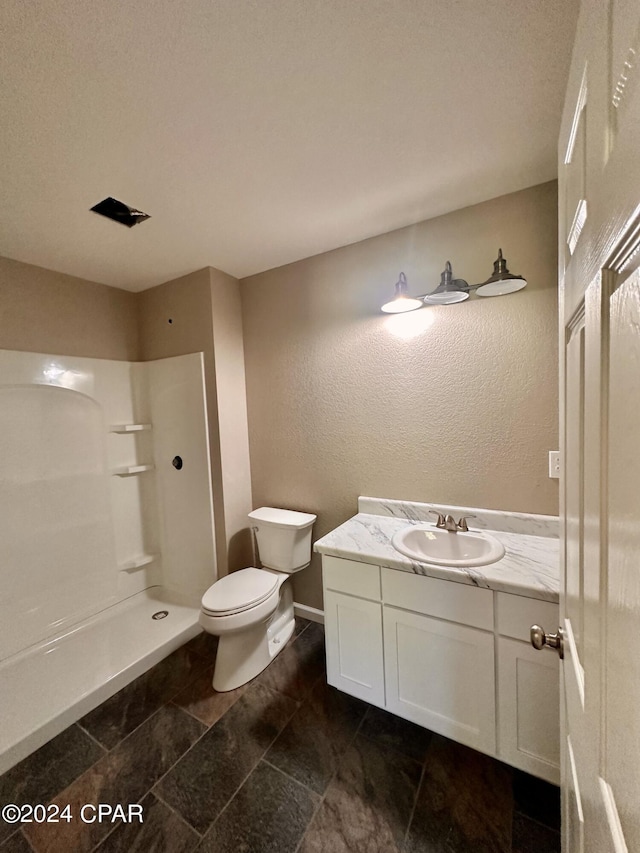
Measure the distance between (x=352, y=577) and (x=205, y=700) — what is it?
1.00 metres

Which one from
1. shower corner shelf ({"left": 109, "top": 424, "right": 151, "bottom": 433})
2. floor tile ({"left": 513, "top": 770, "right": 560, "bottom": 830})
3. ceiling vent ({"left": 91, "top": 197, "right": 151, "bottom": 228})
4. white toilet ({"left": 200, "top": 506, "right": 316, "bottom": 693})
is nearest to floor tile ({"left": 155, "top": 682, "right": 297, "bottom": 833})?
white toilet ({"left": 200, "top": 506, "right": 316, "bottom": 693})

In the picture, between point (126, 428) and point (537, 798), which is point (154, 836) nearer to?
point (537, 798)

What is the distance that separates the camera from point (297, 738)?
137cm

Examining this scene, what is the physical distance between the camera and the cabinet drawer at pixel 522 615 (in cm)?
107

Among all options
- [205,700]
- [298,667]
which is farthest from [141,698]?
[298,667]

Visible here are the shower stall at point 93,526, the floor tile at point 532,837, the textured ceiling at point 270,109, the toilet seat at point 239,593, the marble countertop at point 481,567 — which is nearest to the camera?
the textured ceiling at point 270,109

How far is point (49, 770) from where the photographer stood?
128 cm

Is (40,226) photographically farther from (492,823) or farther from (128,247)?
(492,823)

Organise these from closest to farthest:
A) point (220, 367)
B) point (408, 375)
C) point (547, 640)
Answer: point (547, 640) → point (408, 375) → point (220, 367)

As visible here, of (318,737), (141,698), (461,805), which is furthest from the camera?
(141,698)

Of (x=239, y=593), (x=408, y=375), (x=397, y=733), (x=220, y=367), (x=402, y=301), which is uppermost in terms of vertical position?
(x=402, y=301)

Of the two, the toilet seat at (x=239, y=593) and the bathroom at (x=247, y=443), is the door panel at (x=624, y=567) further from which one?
the toilet seat at (x=239, y=593)

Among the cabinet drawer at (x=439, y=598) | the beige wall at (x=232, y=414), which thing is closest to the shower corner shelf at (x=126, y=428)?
the beige wall at (x=232, y=414)

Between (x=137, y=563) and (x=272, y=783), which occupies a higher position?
(x=137, y=563)
